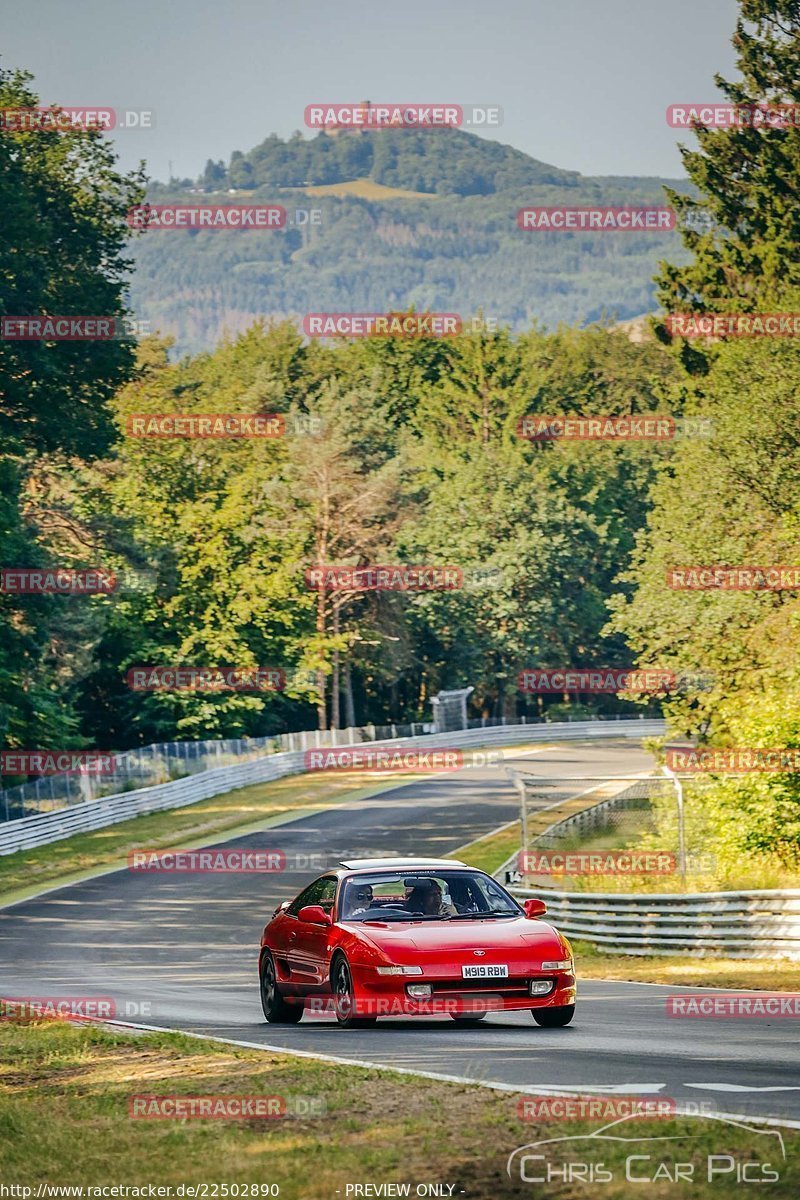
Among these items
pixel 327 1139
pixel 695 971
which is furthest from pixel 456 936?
pixel 695 971

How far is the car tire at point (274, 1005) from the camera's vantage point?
15.2 metres

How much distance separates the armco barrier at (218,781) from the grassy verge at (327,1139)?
112 feet

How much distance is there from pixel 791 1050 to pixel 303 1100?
404 cm

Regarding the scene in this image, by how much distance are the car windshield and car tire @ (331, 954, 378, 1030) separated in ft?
1.49

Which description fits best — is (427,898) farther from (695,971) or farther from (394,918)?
(695,971)

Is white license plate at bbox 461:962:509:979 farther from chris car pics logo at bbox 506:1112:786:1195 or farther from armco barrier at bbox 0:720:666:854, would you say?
armco barrier at bbox 0:720:666:854

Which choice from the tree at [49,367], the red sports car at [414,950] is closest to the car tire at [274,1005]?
the red sports car at [414,950]

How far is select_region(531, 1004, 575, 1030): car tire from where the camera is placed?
1358cm

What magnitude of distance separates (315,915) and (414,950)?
4.80ft

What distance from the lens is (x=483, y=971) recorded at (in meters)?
13.0

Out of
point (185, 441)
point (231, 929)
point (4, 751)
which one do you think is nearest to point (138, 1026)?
point (231, 929)

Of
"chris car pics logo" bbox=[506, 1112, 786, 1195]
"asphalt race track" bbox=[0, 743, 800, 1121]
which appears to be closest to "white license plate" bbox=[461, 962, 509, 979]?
"asphalt race track" bbox=[0, 743, 800, 1121]

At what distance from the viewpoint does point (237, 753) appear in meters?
62.4

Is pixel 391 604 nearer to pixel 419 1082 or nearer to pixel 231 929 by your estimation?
pixel 231 929
